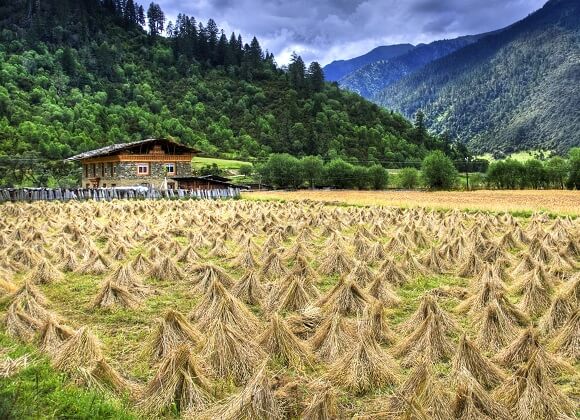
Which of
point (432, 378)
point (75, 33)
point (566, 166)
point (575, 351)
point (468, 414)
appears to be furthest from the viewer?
point (75, 33)

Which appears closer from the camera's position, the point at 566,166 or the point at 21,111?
the point at 566,166

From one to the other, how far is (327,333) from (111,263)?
8416 mm

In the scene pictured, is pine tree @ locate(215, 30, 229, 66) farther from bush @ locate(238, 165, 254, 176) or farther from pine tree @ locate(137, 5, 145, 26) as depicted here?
bush @ locate(238, 165, 254, 176)

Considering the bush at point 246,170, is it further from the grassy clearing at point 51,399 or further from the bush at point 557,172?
the grassy clearing at point 51,399

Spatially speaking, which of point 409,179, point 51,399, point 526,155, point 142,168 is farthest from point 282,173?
point 526,155

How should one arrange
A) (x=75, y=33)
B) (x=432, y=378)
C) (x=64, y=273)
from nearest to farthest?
(x=432, y=378)
(x=64, y=273)
(x=75, y=33)

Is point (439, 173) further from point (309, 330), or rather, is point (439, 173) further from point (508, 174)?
point (309, 330)

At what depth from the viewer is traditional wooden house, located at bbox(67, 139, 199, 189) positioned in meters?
54.2

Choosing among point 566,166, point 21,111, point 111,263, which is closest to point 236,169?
point 21,111

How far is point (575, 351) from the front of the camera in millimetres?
7188

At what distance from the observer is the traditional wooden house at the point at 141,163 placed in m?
54.2

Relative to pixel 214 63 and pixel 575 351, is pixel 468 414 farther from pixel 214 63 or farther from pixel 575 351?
pixel 214 63

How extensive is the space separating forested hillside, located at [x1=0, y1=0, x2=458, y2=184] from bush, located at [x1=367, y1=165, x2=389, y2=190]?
32.2m

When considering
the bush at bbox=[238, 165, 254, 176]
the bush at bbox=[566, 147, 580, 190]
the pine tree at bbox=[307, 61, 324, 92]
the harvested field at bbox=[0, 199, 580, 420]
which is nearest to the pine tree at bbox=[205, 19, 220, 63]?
the pine tree at bbox=[307, 61, 324, 92]
